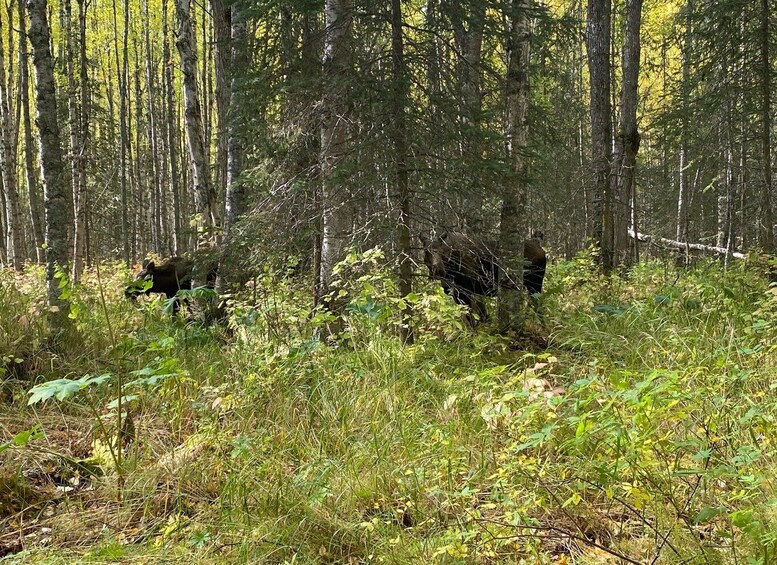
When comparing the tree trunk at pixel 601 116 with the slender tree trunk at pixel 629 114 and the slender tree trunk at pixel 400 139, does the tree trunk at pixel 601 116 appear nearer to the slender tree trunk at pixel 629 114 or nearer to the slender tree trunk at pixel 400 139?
the slender tree trunk at pixel 629 114

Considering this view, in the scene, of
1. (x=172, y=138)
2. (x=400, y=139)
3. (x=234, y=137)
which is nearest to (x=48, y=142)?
(x=234, y=137)

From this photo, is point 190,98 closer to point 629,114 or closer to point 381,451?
point 381,451

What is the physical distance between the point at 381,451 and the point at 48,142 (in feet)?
15.7

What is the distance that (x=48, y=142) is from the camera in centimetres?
523

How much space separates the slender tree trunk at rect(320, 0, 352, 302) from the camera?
15.3 ft

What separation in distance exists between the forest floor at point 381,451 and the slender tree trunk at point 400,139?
431 millimetres

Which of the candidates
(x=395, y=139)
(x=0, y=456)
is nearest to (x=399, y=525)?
(x=0, y=456)

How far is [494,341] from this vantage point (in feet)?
16.7

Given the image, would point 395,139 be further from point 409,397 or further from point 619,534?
point 619,534

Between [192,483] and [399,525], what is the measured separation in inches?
49.7

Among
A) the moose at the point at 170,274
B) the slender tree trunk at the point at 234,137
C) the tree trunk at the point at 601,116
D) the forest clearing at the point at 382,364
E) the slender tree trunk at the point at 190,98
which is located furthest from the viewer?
the tree trunk at the point at 601,116

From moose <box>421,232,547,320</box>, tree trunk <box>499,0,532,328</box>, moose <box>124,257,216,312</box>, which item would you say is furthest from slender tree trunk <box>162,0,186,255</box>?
tree trunk <box>499,0,532,328</box>

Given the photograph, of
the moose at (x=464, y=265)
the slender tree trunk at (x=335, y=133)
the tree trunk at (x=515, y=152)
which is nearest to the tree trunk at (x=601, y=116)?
the tree trunk at (x=515, y=152)

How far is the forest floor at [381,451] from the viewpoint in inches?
87.9
